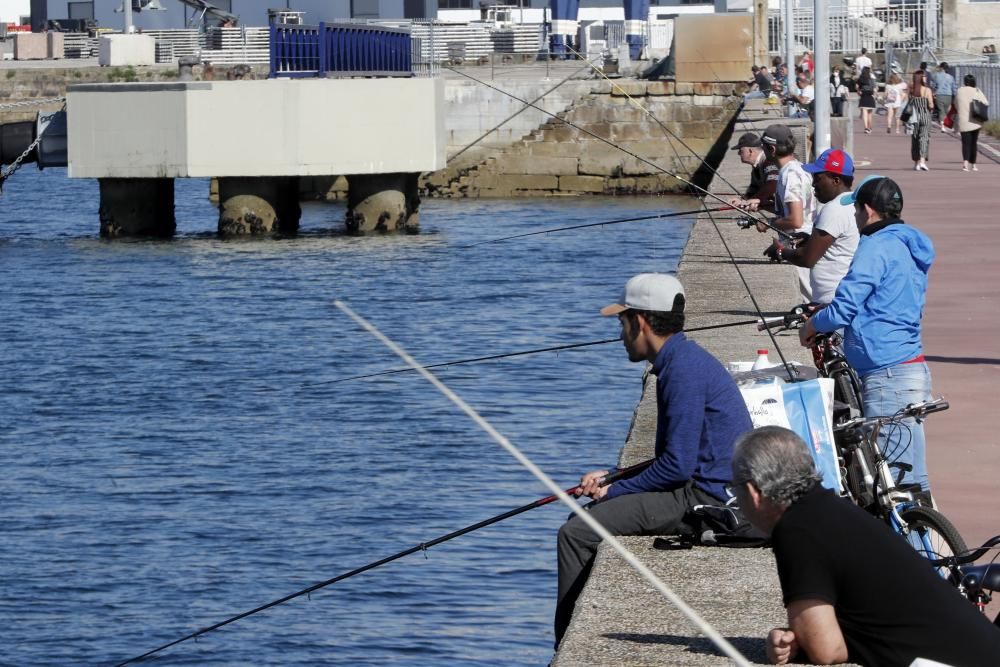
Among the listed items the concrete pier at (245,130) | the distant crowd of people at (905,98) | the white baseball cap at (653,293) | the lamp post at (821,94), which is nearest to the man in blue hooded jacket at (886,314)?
the white baseball cap at (653,293)

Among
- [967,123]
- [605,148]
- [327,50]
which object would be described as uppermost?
[327,50]

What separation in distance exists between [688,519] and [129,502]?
6.69 meters

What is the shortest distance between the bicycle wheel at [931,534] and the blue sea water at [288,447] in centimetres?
297

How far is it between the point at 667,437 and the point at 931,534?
0.95 m

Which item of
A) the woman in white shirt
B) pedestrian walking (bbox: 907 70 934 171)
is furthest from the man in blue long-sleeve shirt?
the woman in white shirt

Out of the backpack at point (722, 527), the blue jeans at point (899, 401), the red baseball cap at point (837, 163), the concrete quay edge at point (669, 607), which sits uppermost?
the red baseball cap at point (837, 163)

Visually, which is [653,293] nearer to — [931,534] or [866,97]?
[931,534]

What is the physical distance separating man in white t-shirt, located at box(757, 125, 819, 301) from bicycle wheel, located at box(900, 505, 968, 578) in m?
4.79

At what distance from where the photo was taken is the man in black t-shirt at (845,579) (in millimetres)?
4250

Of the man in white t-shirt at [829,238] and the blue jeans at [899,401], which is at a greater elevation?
the man in white t-shirt at [829,238]

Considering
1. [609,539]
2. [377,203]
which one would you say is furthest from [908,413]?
[377,203]

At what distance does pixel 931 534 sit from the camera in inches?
239

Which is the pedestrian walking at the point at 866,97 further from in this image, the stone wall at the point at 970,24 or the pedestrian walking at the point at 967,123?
the stone wall at the point at 970,24

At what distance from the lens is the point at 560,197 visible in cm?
4022
